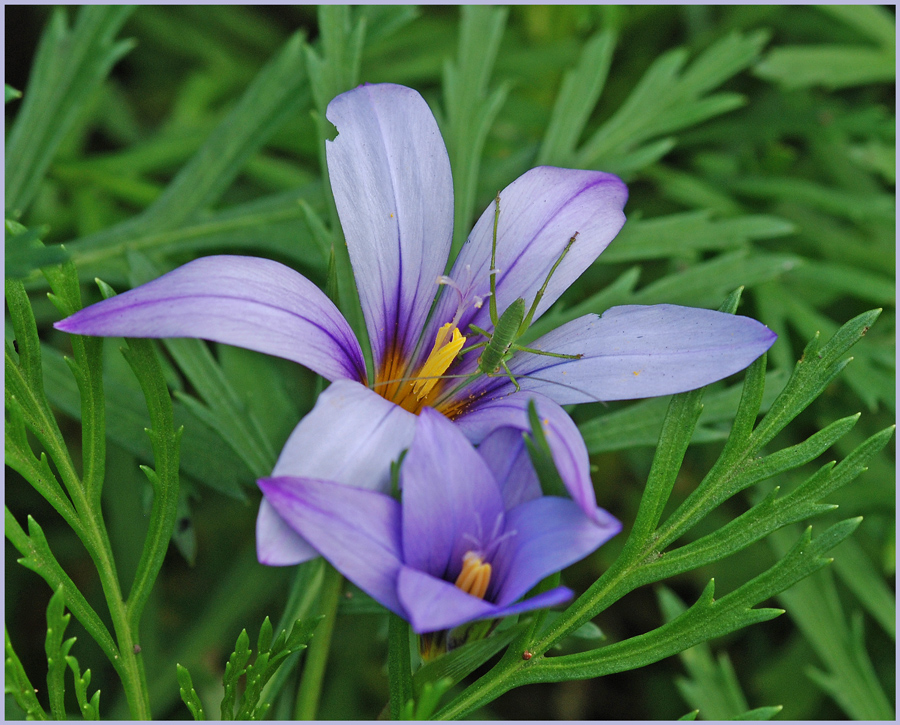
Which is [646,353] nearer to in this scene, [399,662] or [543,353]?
[543,353]

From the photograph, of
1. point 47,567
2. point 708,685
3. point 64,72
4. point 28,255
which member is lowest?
point 708,685

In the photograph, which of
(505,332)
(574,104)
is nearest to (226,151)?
(574,104)

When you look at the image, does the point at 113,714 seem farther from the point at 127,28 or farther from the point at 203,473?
the point at 127,28

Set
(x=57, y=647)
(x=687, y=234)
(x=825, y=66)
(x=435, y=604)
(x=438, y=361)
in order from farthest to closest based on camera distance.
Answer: (x=825, y=66)
(x=687, y=234)
(x=438, y=361)
(x=57, y=647)
(x=435, y=604)

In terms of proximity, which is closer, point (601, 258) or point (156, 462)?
point (156, 462)

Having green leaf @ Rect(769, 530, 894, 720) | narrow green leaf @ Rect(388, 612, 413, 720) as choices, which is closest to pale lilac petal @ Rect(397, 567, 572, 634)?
narrow green leaf @ Rect(388, 612, 413, 720)

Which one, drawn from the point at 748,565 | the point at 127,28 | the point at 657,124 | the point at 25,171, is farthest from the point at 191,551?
the point at 127,28
